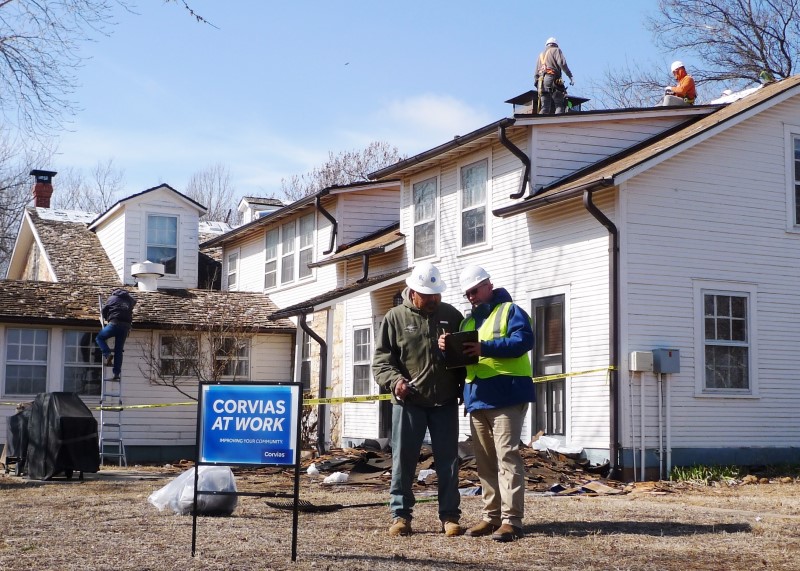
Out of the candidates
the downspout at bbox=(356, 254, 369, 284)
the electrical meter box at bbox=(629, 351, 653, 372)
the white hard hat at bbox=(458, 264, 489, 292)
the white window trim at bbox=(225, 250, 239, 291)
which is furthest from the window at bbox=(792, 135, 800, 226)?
the white window trim at bbox=(225, 250, 239, 291)

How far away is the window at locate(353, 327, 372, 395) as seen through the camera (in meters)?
21.5

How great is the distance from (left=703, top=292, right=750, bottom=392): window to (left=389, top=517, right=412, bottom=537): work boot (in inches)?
328

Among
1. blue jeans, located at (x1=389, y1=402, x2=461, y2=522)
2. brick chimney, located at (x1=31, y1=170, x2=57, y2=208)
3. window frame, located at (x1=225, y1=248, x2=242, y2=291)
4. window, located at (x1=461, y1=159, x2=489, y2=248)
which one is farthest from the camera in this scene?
brick chimney, located at (x1=31, y1=170, x2=57, y2=208)

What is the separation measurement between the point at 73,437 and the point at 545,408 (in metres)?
7.07

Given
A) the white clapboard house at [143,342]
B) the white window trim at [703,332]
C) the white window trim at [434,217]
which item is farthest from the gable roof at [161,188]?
the white window trim at [703,332]

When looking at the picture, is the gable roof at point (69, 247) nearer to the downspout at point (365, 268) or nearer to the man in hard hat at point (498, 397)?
the downspout at point (365, 268)

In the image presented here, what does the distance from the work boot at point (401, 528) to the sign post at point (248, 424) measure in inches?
45.5

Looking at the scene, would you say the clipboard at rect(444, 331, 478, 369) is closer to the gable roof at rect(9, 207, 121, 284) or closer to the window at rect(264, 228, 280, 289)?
the window at rect(264, 228, 280, 289)

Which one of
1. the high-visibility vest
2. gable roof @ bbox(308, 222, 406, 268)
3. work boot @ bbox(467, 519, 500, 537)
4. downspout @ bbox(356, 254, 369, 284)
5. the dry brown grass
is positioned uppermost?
gable roof @ bbox(308, 222, 406, 268)

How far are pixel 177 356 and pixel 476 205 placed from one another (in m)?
7.87

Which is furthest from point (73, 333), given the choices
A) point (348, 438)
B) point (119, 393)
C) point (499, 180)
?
point (499, 180)

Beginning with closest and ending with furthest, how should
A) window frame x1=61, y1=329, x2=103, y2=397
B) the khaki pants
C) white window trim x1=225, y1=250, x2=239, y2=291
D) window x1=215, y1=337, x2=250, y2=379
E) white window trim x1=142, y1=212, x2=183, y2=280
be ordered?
the khaki pants, window frame x1=61, y1=329, x2=103, y2=397, window x1=215, y1=337, x2=250, y2=379, white window trim x1=142, y1=212, x2=183, y2=280, white window trim x1=225, y1=250, x2=239, y2=291

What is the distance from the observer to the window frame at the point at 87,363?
72.3 feet

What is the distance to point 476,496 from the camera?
1196 cm
